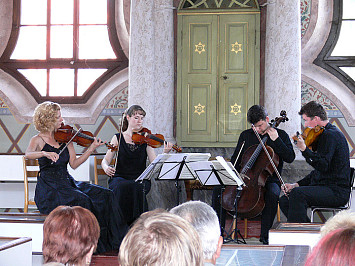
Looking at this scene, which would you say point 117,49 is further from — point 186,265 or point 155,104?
point 186,265

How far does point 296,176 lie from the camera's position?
19.1 feet

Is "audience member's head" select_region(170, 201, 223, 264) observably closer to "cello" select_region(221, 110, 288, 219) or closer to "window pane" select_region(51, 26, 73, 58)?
"cello" select_region(221, 110, 288, 219)

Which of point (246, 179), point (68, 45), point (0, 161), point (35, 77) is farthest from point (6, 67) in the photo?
point (246, 179)

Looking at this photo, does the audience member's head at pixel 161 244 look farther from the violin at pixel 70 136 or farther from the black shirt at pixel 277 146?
the black shirt at pixel 277 146

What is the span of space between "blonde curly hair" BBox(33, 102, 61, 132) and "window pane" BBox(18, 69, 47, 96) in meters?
2.74

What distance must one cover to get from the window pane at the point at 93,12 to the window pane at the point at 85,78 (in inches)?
26.6

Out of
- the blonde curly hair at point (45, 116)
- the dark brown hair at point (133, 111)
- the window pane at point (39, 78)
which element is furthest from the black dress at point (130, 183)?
the window pane at point (39, 78)

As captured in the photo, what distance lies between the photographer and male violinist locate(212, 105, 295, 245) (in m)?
4.85

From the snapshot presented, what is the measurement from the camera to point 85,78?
7.28 meters

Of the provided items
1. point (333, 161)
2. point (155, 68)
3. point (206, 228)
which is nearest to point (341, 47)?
point (155, 68)

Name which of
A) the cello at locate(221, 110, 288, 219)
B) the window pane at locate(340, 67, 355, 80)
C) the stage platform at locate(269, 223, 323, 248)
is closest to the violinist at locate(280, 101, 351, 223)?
the cello at locate(221, 110, 288, 219)

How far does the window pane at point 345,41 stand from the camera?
670cm

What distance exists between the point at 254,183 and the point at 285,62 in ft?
6.10

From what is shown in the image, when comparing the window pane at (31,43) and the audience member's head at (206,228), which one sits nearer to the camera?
the audience member's head at (206,228)
